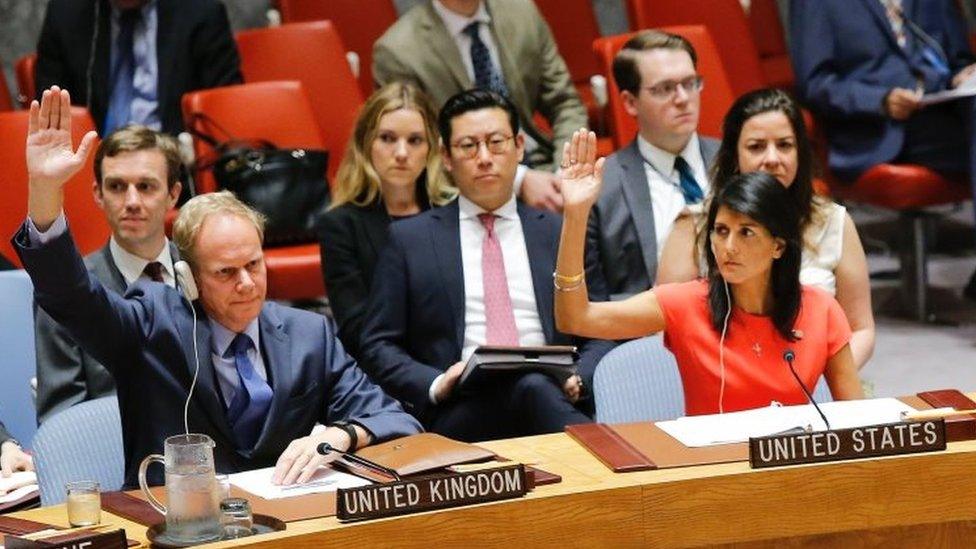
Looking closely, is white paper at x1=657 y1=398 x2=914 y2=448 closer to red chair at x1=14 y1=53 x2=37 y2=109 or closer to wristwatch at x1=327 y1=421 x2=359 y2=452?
wristwatch at x1=327 y1=421 x2=359 y2=452

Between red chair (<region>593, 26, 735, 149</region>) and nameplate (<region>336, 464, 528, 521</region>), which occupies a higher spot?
red chair (<region>593, 26, 735, 149</region>)

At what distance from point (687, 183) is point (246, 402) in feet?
5.36

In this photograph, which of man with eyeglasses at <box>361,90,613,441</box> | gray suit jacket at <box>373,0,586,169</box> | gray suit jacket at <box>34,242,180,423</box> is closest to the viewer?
gray suit jacket at <box>34,242,180,423</box>

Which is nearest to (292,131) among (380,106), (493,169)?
(380,106)

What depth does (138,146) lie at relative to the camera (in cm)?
363

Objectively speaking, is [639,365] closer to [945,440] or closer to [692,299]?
[692,299]

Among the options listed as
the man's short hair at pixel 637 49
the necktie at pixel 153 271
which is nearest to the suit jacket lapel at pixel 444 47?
the man's short hair at pixel 637 49

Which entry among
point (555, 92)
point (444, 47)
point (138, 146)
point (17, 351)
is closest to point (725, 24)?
point (555, 92)

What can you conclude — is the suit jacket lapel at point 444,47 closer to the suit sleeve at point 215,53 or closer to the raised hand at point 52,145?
the suit sleeve at point 215,53

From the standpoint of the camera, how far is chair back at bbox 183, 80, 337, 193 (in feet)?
15.9

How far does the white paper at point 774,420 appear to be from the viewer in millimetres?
2715

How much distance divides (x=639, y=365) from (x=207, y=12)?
240 cm

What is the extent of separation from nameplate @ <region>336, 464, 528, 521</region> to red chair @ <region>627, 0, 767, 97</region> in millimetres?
3367

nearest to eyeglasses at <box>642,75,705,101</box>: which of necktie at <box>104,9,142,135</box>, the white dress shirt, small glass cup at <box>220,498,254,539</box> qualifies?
the white dress shirt
